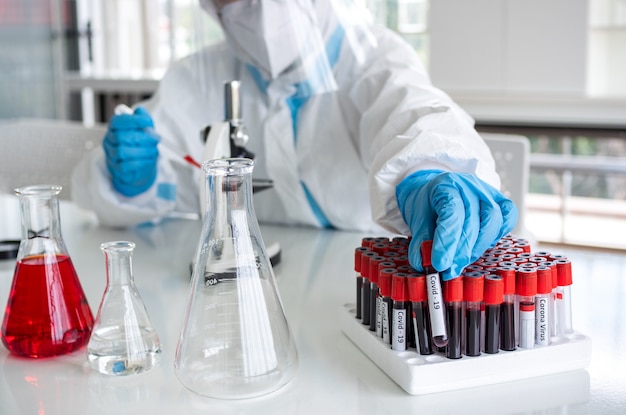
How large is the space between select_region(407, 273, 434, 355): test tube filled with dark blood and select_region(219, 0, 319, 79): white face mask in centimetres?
63

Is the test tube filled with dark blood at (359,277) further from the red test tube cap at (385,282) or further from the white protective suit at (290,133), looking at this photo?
the white protective suit at (290,133)

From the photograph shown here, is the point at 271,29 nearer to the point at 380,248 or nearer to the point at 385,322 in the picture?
the point at 380,248

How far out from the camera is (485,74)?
3.48m

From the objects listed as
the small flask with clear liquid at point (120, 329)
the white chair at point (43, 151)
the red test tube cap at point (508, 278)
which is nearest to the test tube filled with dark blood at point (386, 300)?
the red test tube cap at point (508, 278)

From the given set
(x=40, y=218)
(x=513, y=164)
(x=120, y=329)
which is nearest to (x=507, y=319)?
(x=120, y=329)

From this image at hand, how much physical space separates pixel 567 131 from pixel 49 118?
10.7 ft

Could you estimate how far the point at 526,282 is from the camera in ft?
2.15

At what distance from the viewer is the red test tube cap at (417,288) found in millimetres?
655

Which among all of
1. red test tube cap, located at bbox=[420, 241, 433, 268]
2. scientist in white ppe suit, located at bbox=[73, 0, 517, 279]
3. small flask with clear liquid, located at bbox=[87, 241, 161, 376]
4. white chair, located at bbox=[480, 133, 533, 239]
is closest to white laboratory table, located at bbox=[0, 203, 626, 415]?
small flask with clear liquid, located at bbox=[87, 241, 161, 376]

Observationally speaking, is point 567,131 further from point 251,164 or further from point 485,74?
point 251,164

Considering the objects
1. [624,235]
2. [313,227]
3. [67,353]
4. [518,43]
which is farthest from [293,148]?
[624,235]

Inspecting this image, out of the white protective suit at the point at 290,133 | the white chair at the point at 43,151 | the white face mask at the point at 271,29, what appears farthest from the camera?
the white chair at the point at 43,151

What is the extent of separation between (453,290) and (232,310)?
0.20m

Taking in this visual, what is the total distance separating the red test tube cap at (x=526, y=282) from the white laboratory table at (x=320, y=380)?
0.29 feet
